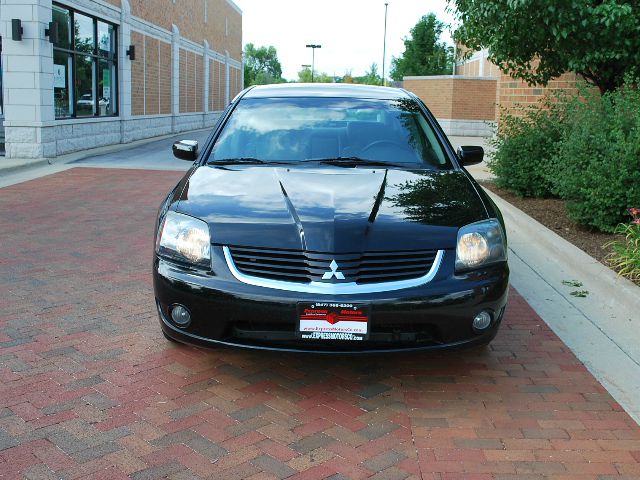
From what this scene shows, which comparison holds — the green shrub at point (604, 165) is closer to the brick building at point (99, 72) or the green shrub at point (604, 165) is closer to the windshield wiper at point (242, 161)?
the windshield wiper at point (242, 161)

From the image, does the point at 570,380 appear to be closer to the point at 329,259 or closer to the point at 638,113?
the point at 329,259

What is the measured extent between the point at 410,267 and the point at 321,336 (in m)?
0.59

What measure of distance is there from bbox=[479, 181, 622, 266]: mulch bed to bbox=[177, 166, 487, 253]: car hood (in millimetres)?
3031

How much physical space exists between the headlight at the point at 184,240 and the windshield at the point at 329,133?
3.56 feet

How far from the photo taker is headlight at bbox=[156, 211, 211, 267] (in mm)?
3945

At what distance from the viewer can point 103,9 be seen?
20891 millimetres

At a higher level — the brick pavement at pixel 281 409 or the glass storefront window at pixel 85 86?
the glass storefront window at pixel 85 86

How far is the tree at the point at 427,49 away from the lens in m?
53.3

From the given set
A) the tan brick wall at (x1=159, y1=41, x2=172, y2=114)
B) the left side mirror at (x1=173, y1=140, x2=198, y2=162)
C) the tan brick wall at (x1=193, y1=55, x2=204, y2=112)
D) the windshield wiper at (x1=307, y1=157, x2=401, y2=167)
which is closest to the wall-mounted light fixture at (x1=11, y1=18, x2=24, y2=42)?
the left side mirror at (x1=173, y1=140, x2=198, y2=162)

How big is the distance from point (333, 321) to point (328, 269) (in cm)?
27

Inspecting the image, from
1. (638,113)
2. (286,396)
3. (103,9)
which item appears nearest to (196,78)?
(103,9)

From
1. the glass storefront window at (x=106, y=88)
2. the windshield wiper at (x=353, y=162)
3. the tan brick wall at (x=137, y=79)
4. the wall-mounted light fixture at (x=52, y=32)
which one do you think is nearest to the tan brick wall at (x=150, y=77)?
the tan brick wall at (x=137, y=79)

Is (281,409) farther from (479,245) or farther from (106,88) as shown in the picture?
(106,88)

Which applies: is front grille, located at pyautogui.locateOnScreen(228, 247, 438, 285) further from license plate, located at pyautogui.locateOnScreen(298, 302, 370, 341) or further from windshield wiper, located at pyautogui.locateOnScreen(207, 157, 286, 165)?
windshield wiper, located at pyautogui.locateOnScreen(207, 157, 286, 165)
